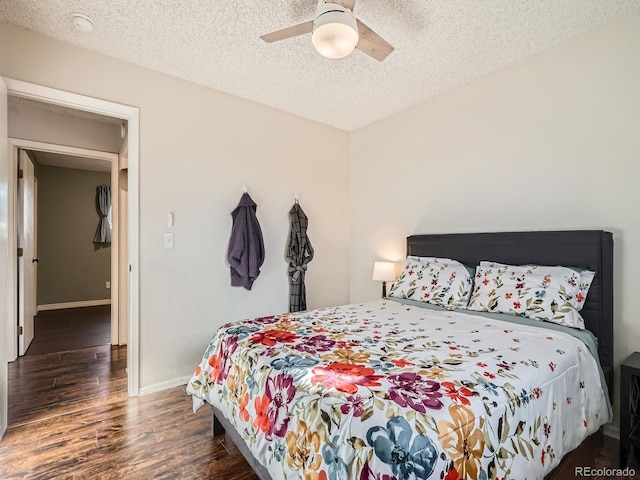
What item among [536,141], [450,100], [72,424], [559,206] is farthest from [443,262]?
[72,424]

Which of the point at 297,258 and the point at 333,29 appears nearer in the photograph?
the point at 333,29

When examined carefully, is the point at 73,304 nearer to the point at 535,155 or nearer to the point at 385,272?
the point at 385,272

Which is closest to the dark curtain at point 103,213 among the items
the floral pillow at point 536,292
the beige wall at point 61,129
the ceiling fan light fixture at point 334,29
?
the beige wall at point 61,129

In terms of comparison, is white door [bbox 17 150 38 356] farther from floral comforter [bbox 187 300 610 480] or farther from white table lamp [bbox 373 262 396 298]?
white table lamp [bbox 373 262 396 298]

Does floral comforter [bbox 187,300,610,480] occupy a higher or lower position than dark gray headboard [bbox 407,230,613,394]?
lower

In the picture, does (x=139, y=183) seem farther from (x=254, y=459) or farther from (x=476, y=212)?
(x=476, y=212)

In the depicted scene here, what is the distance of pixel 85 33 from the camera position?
2.21 metres

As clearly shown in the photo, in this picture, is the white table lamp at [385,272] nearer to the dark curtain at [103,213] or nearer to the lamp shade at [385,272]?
the lamp shade at [385,272]

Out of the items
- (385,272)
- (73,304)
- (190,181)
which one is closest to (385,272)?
(385,272)

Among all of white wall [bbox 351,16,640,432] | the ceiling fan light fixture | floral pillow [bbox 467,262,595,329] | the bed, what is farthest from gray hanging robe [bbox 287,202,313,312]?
the ceiling fan light fixture

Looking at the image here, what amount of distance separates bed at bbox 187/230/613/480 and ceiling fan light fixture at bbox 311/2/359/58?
151 centimetres

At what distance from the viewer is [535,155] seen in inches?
96.4

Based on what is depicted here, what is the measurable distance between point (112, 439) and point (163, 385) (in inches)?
28.2

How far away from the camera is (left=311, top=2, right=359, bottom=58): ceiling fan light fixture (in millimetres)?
1554
